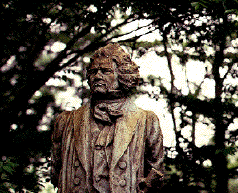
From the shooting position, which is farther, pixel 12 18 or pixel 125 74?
pixel 12 18

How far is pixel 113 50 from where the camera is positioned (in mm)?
5602

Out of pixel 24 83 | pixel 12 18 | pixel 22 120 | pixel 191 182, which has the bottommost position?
pixel 191 182

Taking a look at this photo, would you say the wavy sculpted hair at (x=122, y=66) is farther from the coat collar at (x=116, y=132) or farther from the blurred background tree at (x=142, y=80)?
the blurred background tree at (x=142, y=80)

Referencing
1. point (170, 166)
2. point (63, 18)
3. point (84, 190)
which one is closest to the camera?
point (84, 190)

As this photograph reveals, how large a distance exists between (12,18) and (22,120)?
2.44 m

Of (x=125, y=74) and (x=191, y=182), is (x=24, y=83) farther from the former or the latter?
(x=125, y=74)

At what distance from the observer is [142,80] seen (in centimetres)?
1400

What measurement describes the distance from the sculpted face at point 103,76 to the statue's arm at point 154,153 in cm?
→ 49

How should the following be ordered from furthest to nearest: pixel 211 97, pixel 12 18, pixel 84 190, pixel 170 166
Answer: pixel 211 97 < pixel 170 166 < pixel 12 18 < pixel 84 190

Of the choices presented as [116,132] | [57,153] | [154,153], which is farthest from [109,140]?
[57,153]

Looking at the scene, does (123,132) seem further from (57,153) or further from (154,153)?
(57,153)

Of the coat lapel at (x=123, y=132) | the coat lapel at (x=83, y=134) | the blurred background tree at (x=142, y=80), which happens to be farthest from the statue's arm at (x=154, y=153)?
the blurred background tree at (x=142, y=80)

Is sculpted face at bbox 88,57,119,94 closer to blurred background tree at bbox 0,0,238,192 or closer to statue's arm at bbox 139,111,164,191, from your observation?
statue's arm at bbox 139,111,164,191

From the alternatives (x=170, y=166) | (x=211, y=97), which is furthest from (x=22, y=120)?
(x=211, y=97)
